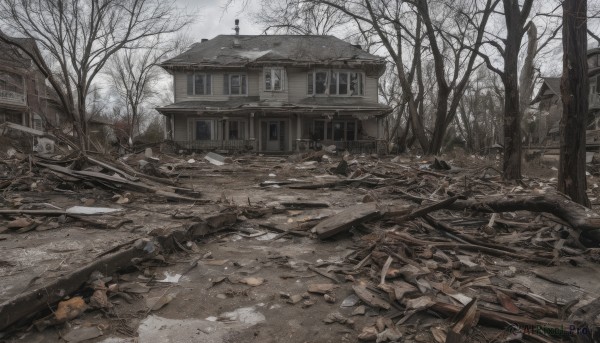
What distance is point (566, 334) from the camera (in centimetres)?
272

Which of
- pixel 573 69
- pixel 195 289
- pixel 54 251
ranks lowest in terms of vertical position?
pixel 195 289

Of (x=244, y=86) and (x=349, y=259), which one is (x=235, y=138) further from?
(x=349, y=259)

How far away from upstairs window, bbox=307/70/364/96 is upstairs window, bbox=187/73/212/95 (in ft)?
21.2

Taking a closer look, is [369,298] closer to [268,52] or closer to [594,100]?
[268,52]

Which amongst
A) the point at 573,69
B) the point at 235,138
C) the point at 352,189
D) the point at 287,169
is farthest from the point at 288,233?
the point at 235,138

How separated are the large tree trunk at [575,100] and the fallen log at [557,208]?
1.68m

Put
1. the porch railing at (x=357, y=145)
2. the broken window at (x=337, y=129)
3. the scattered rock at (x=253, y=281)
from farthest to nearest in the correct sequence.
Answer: the broken window at (x=337, y=129) < the porch railing at (x=357, y=145) < the scattered rock at (x=253, y=281)

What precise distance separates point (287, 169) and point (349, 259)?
29.8 ft

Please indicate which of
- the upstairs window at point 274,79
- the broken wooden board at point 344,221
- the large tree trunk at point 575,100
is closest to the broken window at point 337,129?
the upstairs window at point 274,79

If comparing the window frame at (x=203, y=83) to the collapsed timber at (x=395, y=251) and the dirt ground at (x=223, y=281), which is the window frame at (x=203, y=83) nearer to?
the collapsed timber at (x=395, y=251)

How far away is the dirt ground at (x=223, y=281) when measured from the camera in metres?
2.83

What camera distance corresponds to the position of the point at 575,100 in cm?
625

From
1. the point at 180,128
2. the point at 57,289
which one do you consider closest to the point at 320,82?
the point at 180,128

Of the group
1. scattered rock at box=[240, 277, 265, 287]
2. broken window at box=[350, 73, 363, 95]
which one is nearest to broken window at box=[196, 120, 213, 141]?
broken window at box=[350, 73, 363, 95]
